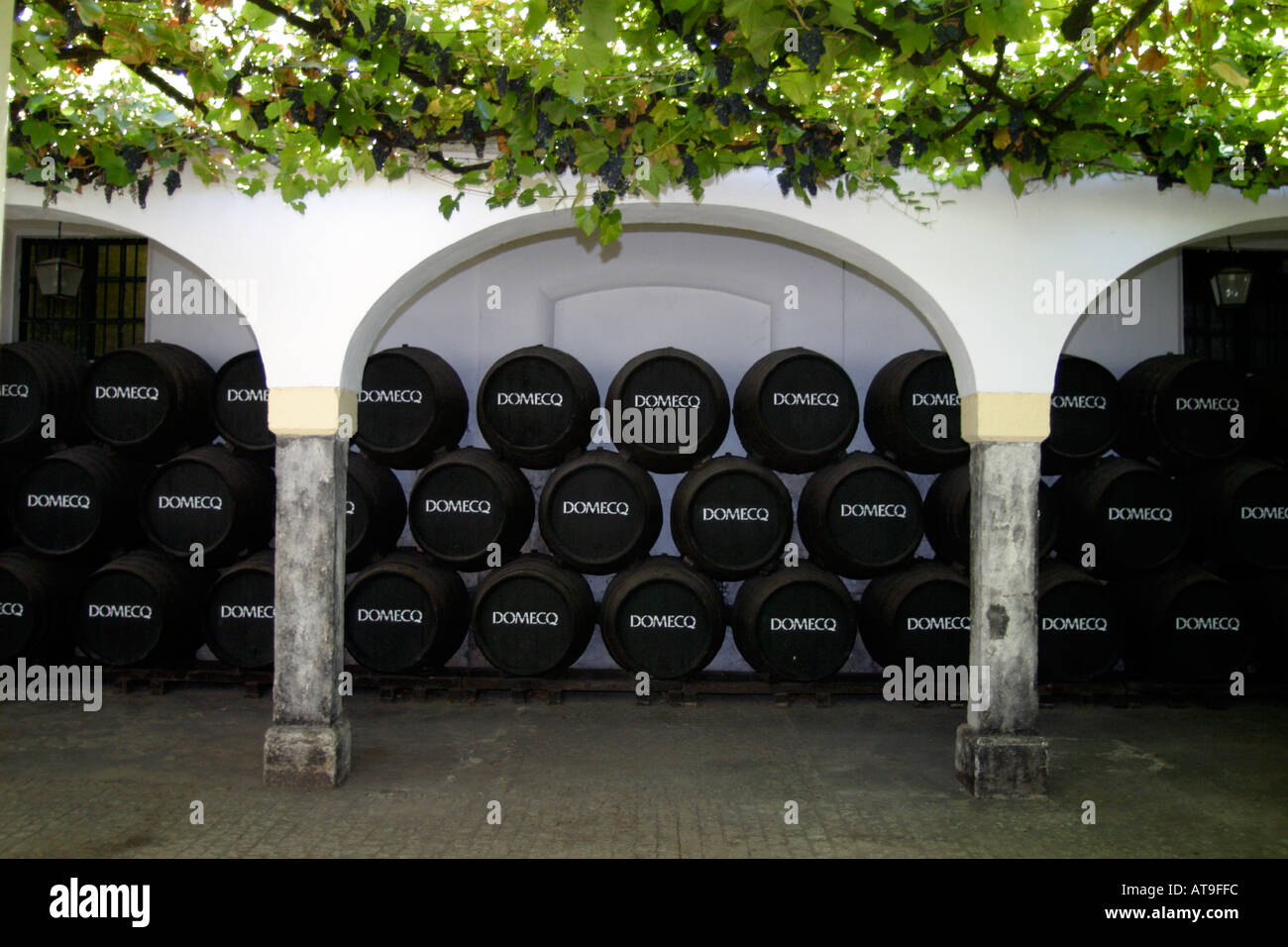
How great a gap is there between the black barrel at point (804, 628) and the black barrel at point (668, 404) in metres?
1.15

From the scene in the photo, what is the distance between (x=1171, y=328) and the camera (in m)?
8.22

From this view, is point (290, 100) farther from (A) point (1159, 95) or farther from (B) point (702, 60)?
(A) point (1159, 95)

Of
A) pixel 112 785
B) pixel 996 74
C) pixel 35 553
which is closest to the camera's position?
pixel 996 74

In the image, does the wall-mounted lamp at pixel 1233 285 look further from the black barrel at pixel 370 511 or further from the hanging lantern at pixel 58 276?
the hanging lantern at pixel 58 276

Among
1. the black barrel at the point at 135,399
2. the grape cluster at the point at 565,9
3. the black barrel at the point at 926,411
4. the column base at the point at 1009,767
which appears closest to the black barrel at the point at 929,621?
the black barrel at the point at 926,411

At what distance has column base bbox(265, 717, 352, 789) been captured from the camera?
16.8 feet

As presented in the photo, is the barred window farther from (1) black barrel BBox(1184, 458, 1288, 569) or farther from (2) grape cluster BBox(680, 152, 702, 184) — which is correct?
(1) black barrel BBox(1184, 458, 1288, 569)

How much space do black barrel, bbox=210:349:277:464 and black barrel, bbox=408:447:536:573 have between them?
129cm

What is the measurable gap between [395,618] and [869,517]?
3190mm

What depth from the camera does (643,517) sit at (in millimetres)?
6750

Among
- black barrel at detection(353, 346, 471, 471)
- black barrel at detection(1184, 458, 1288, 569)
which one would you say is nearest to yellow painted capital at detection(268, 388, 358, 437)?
black barrel at detection(353, 346, 471, 471)

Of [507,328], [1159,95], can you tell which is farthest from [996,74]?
[507,328]

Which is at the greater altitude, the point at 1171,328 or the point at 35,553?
the point at 1171,328

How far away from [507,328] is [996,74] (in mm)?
4722
